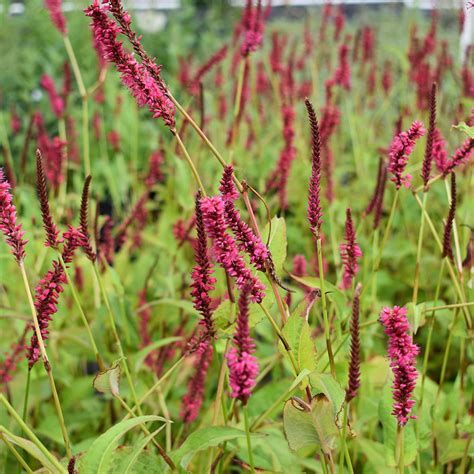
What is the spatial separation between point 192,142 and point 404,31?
2826mm

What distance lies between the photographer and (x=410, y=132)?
2.96 feet

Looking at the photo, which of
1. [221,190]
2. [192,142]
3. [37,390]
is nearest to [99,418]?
[37,390]

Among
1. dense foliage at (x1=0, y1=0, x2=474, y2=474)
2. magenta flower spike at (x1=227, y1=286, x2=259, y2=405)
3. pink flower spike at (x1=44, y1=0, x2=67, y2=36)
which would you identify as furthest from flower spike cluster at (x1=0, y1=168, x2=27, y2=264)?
pink flower spike at (x1=44, y1=0, x2=67, y2=36)

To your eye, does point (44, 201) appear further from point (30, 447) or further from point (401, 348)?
point (401, 348)

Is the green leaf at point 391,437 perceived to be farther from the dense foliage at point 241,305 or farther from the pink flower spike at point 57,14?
the pink flower spike at point 57,14

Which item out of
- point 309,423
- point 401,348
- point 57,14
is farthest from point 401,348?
point 57,14

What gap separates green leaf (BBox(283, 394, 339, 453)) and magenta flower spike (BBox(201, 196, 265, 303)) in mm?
144

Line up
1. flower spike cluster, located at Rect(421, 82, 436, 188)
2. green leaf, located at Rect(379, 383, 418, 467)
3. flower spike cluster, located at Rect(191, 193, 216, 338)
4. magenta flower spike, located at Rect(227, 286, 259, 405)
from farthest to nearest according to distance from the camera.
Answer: green leaf, located at Rect(379, 383, 418, 467), flower spike cluster, located at Rect(421, 82, 436, 188), flower spike cluster, located at Rect(191, 193, 216, 338), magenta flower spike, located at Rect(227, 286, 259, 405)

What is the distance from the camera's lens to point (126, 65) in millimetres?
832

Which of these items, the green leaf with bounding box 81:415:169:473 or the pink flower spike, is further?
the pink flower spike

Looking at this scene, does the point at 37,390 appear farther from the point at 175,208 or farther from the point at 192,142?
the point at 192,142

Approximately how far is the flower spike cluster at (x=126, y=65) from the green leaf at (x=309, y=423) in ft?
1.19

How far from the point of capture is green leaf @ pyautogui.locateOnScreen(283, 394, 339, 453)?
858 millimetres

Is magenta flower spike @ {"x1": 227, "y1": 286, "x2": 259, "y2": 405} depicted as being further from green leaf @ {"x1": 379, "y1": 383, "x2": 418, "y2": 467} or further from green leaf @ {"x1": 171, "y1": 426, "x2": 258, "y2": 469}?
green leaf @ {"x1": 379, "y1": 383, "x2": 418, "y2": 467}
